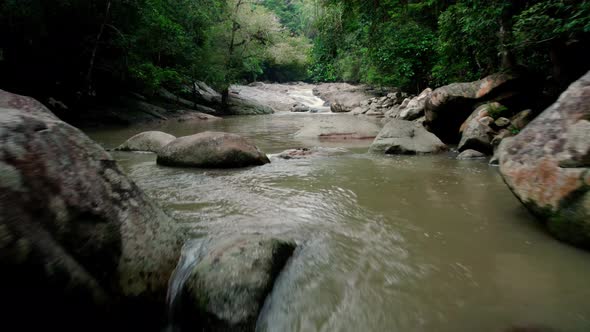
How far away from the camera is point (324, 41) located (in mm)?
10258

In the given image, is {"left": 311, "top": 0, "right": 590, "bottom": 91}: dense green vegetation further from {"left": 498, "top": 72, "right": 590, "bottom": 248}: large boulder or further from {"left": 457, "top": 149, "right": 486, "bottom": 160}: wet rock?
{"left": 498, "top": 72, "right": 590, "bottom": 248}: large boulder

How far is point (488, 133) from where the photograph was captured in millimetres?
5539

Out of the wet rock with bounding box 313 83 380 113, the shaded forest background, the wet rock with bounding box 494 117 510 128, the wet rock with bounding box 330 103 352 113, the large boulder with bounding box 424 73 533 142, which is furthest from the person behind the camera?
the wet rock with bounding box 313 83 380 113

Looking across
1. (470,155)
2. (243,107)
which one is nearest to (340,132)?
(470,155)

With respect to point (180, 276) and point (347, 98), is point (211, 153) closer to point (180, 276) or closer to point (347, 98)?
point (180, 276)

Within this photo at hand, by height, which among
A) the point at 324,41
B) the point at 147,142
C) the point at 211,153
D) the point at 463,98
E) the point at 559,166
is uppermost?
the point at 324,41

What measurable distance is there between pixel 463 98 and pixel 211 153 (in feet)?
18.3

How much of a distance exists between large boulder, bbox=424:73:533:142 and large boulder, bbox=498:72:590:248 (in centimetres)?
401

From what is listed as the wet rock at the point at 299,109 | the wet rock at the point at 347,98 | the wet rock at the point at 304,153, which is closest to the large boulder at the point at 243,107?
the wet rock at the point at 299,109

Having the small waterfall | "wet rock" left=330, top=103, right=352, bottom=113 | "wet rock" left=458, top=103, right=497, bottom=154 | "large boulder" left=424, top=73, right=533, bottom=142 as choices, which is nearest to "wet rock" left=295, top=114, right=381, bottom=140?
"large boulder" left=424, top=73, right=533, bottom=142

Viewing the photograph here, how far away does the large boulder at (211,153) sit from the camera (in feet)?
15.4

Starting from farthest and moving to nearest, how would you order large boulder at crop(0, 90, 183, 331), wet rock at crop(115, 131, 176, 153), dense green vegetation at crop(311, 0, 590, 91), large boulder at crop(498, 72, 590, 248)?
1. wet rock at crop(115, 131, 176, 153)
2. dense green vegetation at crop(311, 0, 590, 91)
3. large boulder at crop(498, 72, 590, 248)
4. large boulder at crop(0, 90, 183, 331)

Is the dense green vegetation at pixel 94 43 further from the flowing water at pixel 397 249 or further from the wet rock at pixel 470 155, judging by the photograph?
the wet rock at pixel 470 155

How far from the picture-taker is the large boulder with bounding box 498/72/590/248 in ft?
6.64
